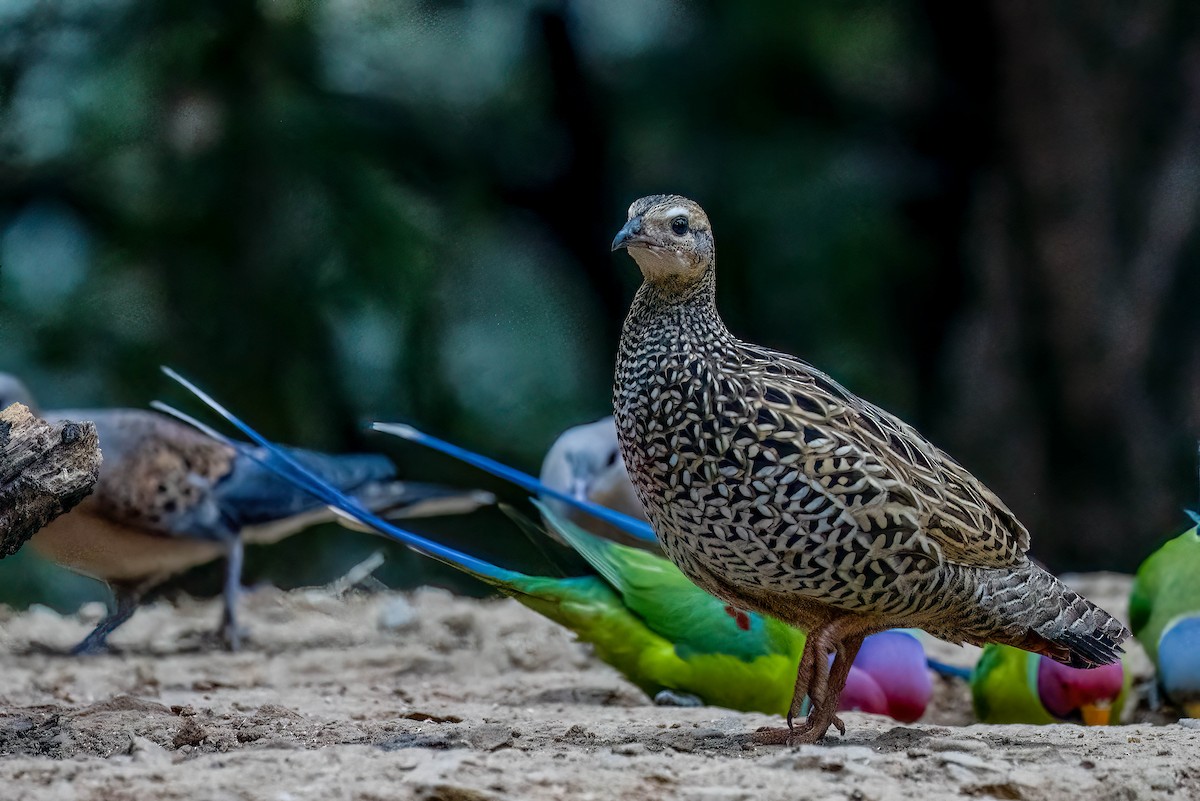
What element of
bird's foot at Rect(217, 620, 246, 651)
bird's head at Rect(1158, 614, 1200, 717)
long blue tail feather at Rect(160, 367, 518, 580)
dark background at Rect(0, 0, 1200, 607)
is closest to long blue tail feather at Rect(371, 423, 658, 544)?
long blue tail feather at Rect(160, 367, 518, 580)

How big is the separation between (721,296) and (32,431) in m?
5.08

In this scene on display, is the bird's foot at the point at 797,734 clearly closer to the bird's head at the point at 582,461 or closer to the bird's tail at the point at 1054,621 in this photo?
the bird's tail at the point at 1054,621

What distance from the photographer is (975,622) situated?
290 cm

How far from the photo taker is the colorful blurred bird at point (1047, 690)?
3779mm

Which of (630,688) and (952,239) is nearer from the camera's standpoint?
(630,688)

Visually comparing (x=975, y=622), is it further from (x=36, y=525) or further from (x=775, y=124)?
(x=775, y=124)

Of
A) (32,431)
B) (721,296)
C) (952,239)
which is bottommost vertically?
(32,431)

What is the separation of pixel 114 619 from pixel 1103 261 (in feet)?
17.7

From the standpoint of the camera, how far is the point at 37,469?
8.41ft

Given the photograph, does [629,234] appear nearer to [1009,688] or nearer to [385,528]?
[385,528]

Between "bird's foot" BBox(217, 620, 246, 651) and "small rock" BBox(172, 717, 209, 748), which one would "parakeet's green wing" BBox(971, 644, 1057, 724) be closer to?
"small rock" BBox(172, 717, 209, 748)

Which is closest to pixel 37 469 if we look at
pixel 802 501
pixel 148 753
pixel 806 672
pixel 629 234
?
pixel 148 753

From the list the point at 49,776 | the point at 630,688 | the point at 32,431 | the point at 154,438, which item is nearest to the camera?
the point at 49,776

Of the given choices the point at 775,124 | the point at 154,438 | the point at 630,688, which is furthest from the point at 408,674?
the point at 775,124
